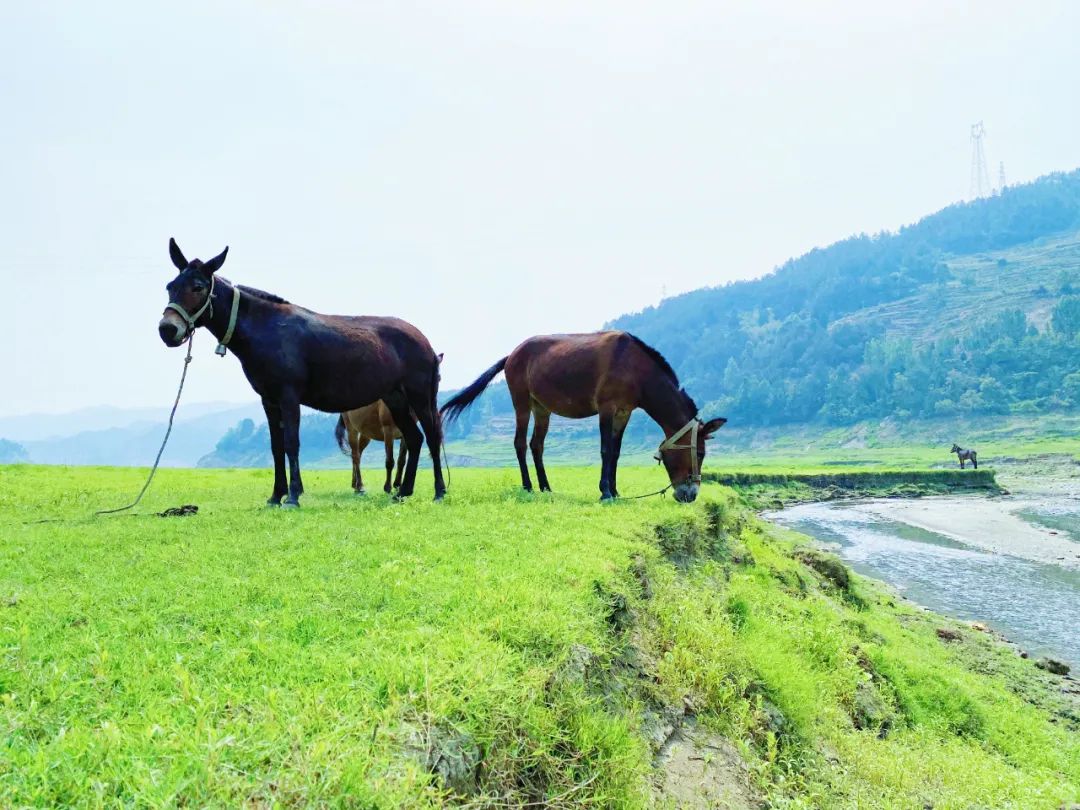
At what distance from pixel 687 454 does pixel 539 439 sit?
2817 millimetres

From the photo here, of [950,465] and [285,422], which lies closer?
[285,422]

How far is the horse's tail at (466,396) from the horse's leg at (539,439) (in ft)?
3.53

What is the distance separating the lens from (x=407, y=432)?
10836mm

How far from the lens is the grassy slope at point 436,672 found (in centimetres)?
263

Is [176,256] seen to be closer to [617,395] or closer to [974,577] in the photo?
[617,395]

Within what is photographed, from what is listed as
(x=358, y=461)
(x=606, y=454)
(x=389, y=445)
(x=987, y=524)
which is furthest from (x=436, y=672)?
(x=987, y=524)

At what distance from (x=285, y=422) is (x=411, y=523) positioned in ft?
8.81

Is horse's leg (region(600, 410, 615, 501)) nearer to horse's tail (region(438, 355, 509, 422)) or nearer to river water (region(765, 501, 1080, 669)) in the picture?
horse's tail (region(438, 355, 509, 422))

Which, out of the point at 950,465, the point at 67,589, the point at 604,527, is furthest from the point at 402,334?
the point at 950,465

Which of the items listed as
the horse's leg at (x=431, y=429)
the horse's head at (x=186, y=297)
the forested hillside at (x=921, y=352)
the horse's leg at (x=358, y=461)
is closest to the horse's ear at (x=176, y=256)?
the horse's head at (x=186, y=297)

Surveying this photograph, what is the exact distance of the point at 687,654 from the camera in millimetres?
5805

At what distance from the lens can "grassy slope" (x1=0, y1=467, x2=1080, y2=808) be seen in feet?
8.64

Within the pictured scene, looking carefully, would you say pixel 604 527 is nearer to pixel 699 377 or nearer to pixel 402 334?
pixel 402 334

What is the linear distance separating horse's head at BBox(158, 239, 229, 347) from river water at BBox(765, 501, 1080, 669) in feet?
53.2
